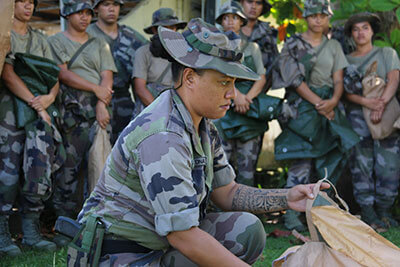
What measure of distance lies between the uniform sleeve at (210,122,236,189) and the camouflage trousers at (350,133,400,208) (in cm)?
291

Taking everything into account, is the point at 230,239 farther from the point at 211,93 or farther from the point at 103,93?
the point at 103,93

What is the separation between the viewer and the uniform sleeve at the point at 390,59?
18.3ft

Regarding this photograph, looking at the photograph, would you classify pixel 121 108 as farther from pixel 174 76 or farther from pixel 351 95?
pixel 174 76

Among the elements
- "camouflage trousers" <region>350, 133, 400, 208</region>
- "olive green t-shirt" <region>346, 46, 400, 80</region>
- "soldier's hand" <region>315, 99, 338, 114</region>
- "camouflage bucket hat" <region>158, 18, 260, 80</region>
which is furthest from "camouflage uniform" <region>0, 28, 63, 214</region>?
"olive green t-shirt" <region>346, 46, 400, 80</region>

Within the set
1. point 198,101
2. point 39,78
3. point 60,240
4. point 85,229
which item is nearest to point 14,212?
point 60,240

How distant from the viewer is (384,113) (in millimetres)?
5469

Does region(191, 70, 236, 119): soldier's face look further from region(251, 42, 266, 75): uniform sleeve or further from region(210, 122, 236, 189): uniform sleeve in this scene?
region(251, 42, 266, 75): uniform sleeve

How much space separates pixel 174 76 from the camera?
2.63 meters

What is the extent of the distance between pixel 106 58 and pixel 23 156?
50.0 inches

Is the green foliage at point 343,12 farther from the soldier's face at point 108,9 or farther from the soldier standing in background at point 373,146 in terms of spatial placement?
the soldier's face at point 108,9

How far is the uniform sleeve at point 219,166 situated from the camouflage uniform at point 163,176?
0.18 metres

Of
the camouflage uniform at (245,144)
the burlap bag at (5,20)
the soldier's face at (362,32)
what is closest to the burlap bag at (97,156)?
the camouflage uniform at (245,144)

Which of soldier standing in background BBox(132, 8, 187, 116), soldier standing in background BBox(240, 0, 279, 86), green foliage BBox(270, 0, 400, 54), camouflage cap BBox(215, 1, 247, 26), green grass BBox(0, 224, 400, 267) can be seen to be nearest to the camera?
green grass BBox(0, 224, 400, 267)

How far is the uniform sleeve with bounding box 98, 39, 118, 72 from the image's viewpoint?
5.10 m
